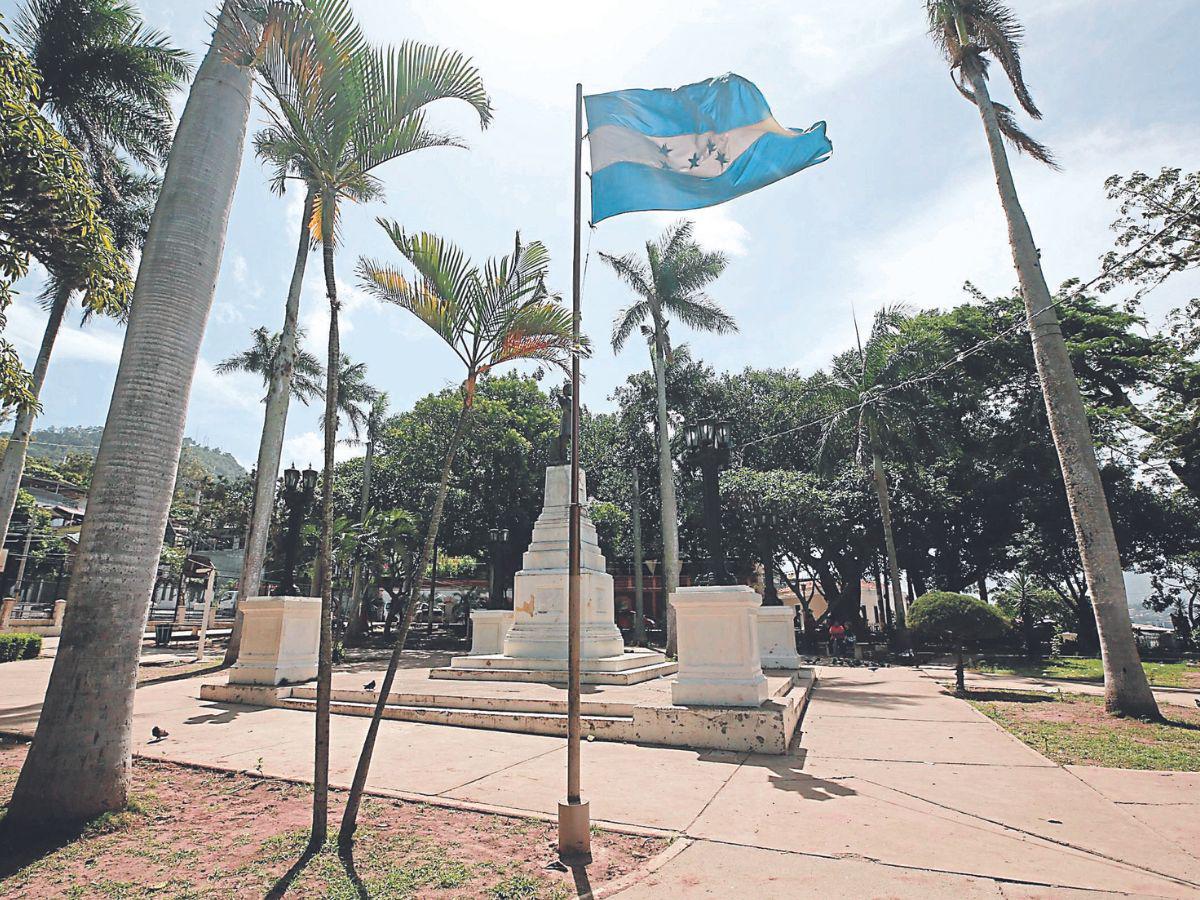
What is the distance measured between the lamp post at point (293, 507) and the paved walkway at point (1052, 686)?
48.1ft

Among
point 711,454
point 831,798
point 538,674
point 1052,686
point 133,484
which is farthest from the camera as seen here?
point 1052,686

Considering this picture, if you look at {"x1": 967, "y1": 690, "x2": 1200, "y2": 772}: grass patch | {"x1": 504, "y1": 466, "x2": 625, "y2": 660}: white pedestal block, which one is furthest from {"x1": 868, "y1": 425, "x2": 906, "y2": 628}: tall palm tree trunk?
{"x1": 504, "y1": 466, "x2": 625, "y2": 660}: white pedestal block

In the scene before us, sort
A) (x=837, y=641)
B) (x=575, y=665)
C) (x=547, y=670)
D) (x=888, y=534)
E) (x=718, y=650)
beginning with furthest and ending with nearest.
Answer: (x=837, y=641) < (x=888, y=534) < (x=547, y=670) < (x=718, y=650) < (x=575, y=665)

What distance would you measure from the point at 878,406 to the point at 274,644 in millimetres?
20328

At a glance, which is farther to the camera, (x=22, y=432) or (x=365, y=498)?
(x=365, y=498)

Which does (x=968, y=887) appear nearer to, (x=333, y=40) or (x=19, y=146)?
(x=333, y=40)

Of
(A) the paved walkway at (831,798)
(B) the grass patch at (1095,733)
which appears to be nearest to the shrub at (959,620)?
(B) the grass patch at (1095,733)

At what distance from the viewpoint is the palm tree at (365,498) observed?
81.0 feet

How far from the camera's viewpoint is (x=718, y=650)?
23.3 ft

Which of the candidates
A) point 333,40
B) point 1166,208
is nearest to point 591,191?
point 333,40

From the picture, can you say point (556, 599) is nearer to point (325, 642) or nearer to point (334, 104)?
point (325, 642)

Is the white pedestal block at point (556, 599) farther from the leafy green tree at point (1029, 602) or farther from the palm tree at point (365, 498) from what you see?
the leafy green tree at point (1029, 602)

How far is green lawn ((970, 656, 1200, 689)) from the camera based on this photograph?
14391 mm

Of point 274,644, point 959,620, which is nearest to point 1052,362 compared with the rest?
point 959,620
